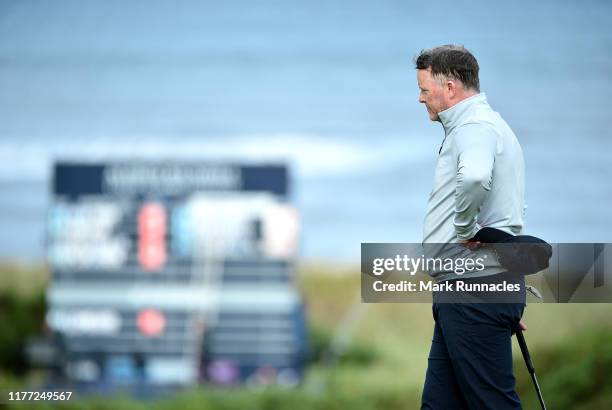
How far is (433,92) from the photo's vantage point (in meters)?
2.50

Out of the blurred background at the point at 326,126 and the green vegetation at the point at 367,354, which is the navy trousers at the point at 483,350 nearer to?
the green vegetation at the point at 367,354

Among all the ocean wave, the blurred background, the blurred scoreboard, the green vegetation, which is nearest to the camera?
the green vegetation

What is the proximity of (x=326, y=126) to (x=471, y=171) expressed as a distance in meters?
3.12

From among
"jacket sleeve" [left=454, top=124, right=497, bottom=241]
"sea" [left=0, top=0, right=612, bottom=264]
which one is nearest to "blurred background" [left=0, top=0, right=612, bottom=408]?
"sea" [left=0, top=0, right=612, bottom=264]

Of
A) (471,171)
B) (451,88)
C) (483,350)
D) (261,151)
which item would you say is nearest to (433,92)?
(451,88)

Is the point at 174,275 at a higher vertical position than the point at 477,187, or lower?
lower

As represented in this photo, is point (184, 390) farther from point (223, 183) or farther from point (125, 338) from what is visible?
point (223, 183)

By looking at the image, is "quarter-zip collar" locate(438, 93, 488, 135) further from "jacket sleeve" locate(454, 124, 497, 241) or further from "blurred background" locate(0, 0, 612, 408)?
"blurred background" locate(0, 0, 612, 408)

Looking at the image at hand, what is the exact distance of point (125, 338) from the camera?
516cm

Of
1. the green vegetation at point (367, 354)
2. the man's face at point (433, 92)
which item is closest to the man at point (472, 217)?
the man's face at point (433, 92)

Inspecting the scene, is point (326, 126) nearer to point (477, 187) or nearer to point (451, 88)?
point (451, 88)

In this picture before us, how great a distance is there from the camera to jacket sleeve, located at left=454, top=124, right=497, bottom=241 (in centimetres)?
230

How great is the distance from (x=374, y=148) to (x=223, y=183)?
2.57ft

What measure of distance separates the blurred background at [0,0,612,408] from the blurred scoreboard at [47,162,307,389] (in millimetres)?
97
